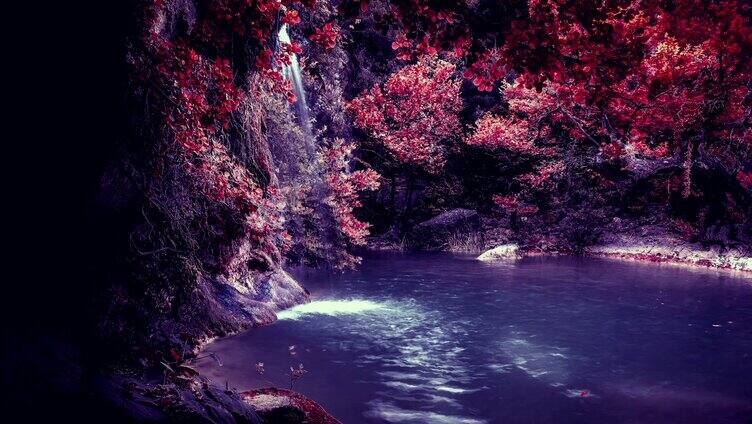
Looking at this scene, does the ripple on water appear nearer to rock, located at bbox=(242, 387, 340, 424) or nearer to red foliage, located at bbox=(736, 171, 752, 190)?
rock, located at bbox=(242, 387, 340, 424)

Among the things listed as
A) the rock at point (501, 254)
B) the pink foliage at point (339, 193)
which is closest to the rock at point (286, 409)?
the pink foliage at point (339, 193)

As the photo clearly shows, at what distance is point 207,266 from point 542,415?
5670 millimetres

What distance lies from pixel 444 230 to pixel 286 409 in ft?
61.8

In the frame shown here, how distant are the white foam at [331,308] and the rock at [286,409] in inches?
210

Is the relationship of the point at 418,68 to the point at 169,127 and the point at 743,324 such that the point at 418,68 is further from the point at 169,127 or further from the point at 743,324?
the point at 169,127

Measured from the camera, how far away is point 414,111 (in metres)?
22.6

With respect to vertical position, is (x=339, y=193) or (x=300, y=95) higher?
(x=300, y=95)

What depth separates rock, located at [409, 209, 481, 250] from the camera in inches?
885

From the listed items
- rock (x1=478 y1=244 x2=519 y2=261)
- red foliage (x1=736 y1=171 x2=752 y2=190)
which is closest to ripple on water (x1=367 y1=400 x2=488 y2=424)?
rock (x1=478 y1=244 x2=519 y2=261)

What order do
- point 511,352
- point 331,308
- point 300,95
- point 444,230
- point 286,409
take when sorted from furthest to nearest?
point 444,230 → point 300,95 → point 331,308 → point 511,352 → point 286,409

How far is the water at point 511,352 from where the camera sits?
590 cm

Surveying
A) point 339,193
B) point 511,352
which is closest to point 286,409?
point 511,352

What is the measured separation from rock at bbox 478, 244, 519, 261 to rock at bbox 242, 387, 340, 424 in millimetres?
15966

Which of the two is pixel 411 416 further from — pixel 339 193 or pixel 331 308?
pixel 339 193
